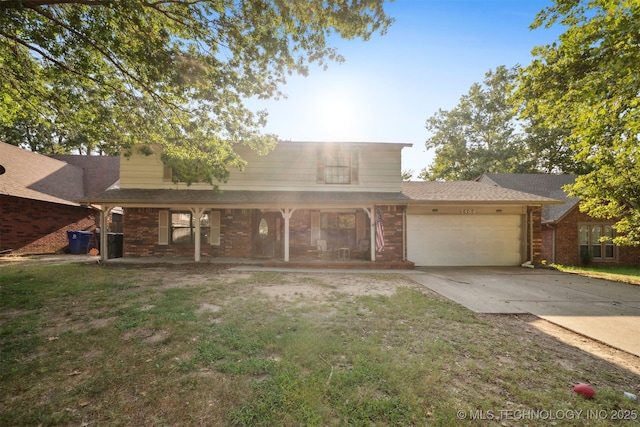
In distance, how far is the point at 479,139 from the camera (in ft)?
81.0

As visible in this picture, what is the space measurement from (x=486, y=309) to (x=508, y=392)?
316cm

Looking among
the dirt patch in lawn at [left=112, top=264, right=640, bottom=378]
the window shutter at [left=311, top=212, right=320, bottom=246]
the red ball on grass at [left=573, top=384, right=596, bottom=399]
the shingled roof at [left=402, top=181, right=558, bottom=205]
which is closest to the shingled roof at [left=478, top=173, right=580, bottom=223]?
the shingled roof at [left=402, top=181, right=558, bottom=205]

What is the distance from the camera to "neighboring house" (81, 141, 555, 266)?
437 inches

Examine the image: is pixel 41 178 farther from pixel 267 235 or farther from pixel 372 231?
pixel 372 231

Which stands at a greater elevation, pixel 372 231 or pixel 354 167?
pixel 354 167

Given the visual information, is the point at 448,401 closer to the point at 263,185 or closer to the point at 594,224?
the point at 263,185

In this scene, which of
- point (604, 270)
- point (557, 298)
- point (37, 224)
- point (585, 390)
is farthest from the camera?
point (37, 224)

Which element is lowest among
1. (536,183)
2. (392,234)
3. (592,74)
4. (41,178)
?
(392,234)

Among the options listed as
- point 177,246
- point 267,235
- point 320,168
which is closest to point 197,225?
point 177,246

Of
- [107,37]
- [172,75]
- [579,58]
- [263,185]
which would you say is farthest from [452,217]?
[107,37]

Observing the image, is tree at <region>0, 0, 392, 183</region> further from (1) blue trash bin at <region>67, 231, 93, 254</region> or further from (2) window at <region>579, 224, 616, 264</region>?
(2) window at <region>579, 224, 616, 264</region>

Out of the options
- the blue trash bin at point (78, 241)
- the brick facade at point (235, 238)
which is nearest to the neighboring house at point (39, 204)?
the blue trash bin at point (78, 241)

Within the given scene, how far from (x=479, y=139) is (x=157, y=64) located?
88.9 feet

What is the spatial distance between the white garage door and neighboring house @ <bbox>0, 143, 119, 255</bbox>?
15248 millimetres
